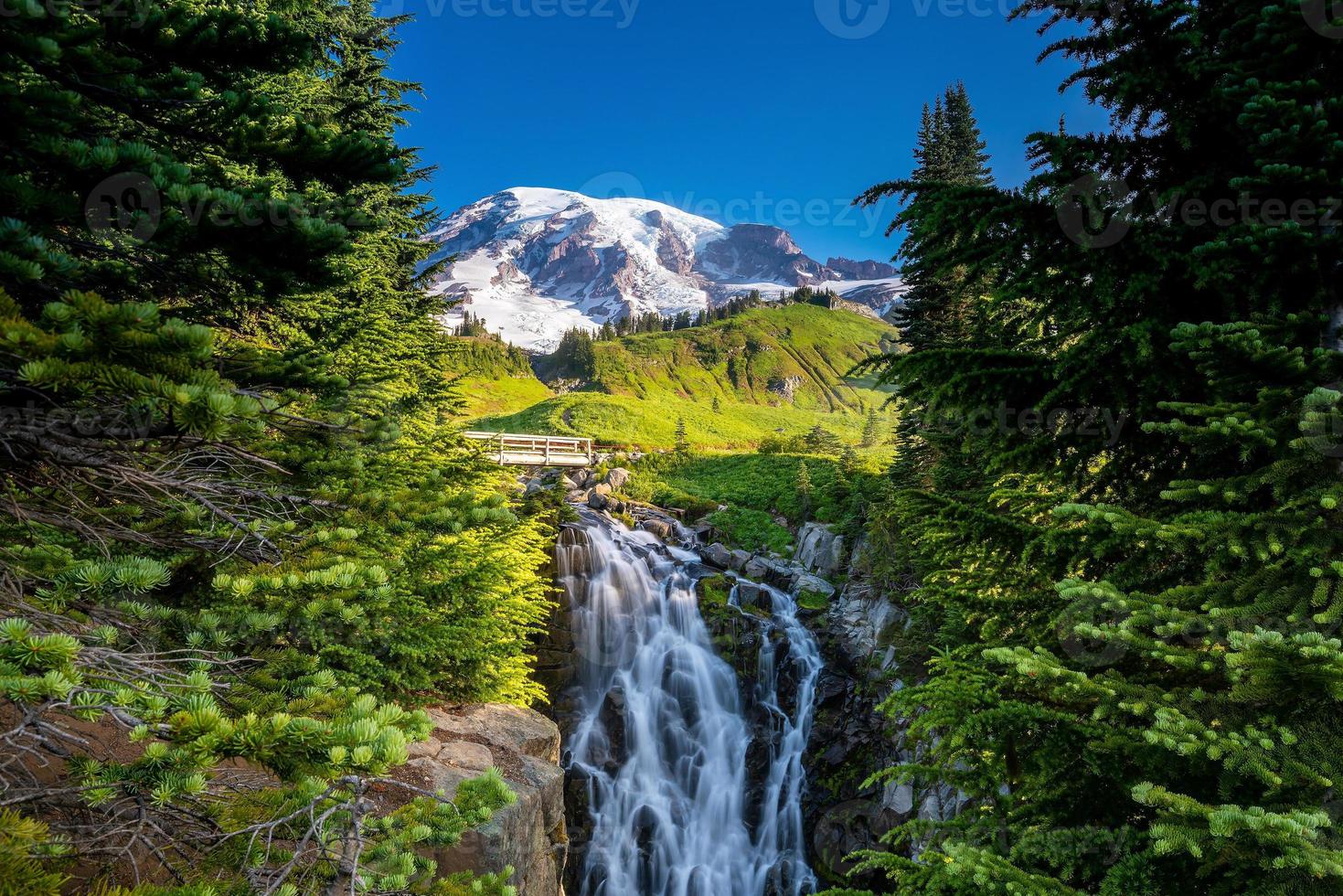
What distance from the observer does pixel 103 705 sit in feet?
8.23

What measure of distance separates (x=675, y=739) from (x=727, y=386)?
9701 centimetres

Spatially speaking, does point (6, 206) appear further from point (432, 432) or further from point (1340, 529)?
point (432, 432)

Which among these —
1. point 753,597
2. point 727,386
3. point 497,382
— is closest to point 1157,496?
point 753,597

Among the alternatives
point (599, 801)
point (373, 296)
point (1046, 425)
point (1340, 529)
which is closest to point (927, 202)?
point (1046, 425)

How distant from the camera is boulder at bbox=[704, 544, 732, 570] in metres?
23.8

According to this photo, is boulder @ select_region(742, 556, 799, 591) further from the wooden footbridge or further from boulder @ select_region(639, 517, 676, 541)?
the wooden footbridge

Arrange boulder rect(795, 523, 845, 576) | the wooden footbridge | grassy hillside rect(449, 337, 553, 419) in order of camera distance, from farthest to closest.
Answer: grassy hillside rect(449, 337, 553, 419)
the wooden footbridge
boulder rect(795, 523, 845, 576)

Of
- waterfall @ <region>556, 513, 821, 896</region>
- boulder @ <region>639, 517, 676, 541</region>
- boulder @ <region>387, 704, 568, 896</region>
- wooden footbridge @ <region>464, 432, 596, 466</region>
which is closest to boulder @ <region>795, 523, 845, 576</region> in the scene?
waterfall @ <region>556, 513, 821, 896</region>

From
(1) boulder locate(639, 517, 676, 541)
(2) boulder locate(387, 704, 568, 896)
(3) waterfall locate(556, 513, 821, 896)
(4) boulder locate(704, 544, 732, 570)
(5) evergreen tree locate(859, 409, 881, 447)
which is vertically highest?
(5) evergreen tree locate(859, 409, 881, 447)

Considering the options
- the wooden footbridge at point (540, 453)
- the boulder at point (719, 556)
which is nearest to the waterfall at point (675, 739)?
the boulder at point (719, 556)

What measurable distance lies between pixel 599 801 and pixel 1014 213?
17.8 metres

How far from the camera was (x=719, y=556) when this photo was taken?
2412 cm

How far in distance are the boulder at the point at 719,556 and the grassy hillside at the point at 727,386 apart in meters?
29.7

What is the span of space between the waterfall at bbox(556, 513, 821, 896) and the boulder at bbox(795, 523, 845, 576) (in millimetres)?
3114
